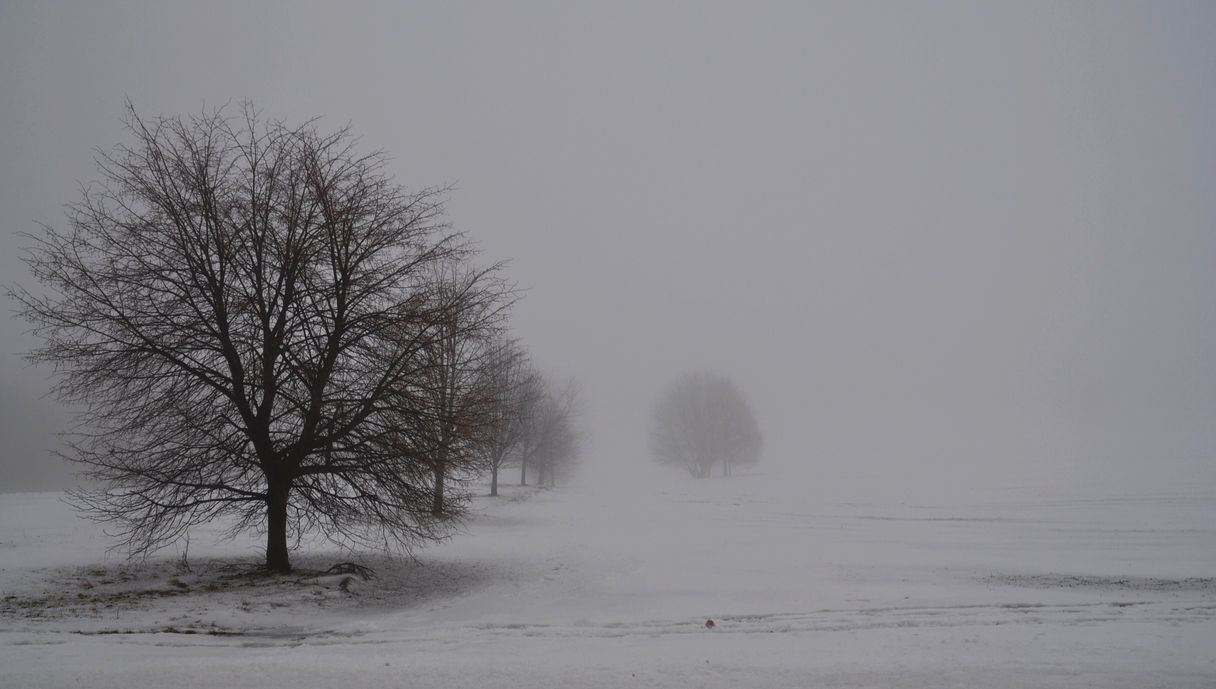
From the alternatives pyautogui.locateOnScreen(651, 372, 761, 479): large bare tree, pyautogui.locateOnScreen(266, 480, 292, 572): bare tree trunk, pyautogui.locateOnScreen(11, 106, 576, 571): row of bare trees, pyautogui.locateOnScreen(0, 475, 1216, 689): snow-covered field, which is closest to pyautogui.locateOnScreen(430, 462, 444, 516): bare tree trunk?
pyautogui.locateOnScreen(11, 106, 576, 571): row of bare trees

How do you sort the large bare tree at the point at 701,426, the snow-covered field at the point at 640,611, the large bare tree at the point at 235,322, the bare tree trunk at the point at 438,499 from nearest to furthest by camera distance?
the snow-covered field at the point at 640,611
the large bare tree at the point at 235,322
the bare tree trunk at the point at 438,499
the large bare tree at the point at 701,426

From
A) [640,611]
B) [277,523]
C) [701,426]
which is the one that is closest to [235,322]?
[277,523]

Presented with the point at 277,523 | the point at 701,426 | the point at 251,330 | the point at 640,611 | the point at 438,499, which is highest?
the point at 251,330

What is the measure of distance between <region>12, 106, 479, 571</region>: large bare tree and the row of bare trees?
0.04 m

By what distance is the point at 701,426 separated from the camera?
2849 inches

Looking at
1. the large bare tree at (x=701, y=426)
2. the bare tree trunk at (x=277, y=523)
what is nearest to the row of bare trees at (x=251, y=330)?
the bare tree trunk at (x=277, y=523)

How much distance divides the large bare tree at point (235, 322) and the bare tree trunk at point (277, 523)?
4 centimetres

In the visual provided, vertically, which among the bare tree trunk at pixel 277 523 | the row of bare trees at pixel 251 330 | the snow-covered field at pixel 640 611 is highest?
the row of bare trees at pixel 251 330

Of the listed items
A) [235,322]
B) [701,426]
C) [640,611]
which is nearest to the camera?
[640,611]

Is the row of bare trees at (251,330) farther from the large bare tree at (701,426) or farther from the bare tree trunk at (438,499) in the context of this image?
the large bare tree at (701,426)

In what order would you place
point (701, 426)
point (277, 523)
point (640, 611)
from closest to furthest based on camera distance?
point (640, 611) → point (277, 523) → point (701, 426)

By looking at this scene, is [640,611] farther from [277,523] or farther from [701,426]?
[701,426]

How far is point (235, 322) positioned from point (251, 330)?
32cm

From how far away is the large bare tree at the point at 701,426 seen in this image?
72.6 meters
